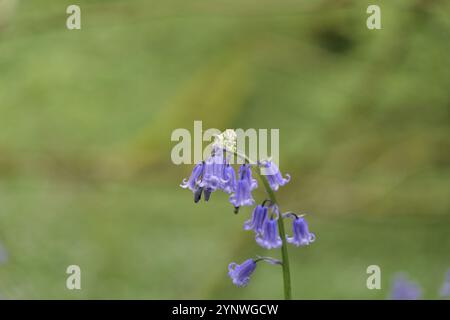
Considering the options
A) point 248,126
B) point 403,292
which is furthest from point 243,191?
point 248,126

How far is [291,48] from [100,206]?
1.93 feet

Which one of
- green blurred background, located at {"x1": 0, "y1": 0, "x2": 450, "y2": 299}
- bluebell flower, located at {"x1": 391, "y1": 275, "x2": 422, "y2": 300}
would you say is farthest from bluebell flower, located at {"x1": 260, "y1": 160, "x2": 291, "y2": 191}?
green blurred background, located at {"x1": 0, "y1": 0, "x2": 450, "y2": 299}

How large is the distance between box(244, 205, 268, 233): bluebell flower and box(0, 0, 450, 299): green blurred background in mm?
794

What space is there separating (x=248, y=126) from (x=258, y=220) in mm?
1403

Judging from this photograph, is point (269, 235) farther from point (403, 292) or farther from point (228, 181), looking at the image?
point (403, 292)

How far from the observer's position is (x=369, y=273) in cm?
170

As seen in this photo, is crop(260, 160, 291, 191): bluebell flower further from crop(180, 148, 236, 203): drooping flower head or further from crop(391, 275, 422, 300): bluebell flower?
crop(391, 275, 422, 300): bluebell flower

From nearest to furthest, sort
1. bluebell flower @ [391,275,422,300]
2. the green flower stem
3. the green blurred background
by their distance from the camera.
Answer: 1. the green flower stem
2. bluebell flower @ [391,275,422,300]
3. the green blurred background

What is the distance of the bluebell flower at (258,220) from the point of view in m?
0.69

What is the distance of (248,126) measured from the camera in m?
2.09

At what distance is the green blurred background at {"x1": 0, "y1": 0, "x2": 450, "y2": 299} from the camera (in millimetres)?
1590

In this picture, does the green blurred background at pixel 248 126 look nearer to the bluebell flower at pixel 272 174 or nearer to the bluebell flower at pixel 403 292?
the bluebell flower at pixel 403 292

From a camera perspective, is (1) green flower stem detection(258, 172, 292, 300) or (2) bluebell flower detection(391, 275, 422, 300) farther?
(2) bluebell flower detection(391, 275, 422, 300)
